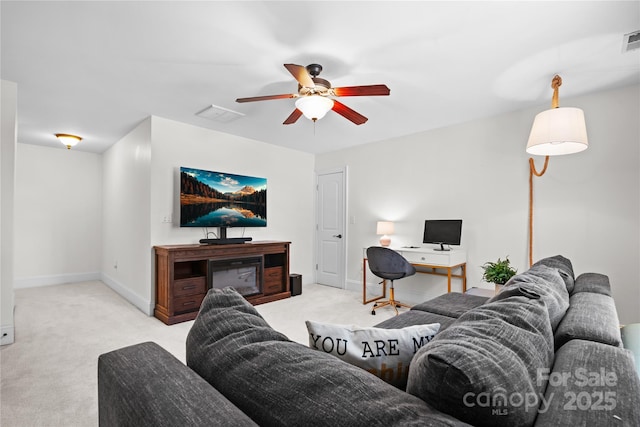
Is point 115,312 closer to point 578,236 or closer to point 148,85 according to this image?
point 148,85

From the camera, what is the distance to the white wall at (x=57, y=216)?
514cm

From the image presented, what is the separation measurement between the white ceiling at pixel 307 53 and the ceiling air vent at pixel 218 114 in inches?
4.1

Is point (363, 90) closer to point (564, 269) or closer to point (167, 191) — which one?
point (564, 269)

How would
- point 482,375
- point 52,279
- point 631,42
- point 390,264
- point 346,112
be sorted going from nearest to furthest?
point 482,375 < point 631,42 < point 346,112 < point 390,264 < point 52,279

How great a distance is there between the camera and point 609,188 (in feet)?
10.1

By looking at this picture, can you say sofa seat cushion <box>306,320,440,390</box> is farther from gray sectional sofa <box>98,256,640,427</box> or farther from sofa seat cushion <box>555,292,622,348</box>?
sofa seat cushion <box>555,292,622,348</box>

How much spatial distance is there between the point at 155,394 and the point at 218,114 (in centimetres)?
343

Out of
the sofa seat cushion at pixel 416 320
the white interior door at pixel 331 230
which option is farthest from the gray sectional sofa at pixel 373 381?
the white interior door at pixel 331 230

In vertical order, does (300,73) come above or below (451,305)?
above

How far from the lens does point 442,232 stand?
3.98 meters

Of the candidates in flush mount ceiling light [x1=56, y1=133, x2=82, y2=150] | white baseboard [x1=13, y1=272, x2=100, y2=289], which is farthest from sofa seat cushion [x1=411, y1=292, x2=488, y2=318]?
white baseboard [x1=13, y1=272, x2=100, y2=289]

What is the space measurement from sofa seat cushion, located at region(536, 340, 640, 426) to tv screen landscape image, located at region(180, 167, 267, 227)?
3859 millimetres

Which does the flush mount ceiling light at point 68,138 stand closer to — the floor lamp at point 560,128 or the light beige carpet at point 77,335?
the light beige carpet at point 77,335

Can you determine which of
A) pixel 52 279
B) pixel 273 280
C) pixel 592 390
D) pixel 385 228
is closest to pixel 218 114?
pixel 273 280
